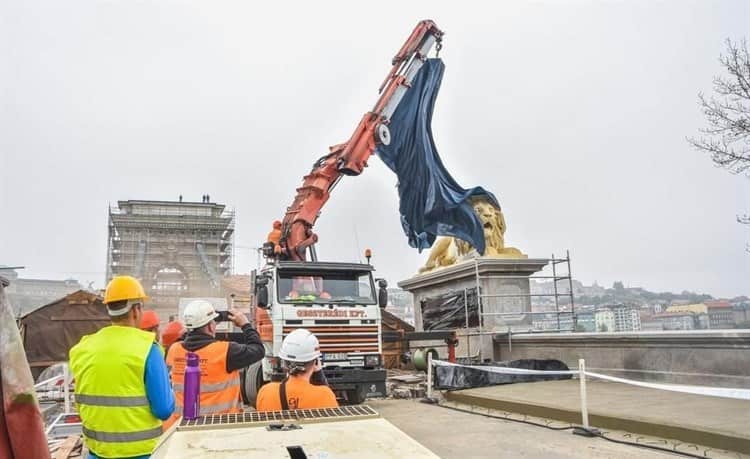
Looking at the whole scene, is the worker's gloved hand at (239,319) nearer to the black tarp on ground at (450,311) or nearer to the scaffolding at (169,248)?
the black tarp on ground at (450,311)

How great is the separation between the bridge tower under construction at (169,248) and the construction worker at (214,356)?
45.1m

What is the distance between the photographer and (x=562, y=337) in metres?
11.5

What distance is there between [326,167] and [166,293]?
40160mm

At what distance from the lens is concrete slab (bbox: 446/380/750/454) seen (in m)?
5.92

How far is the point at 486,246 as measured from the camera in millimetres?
13867

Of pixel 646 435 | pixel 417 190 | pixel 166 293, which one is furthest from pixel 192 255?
pixel 646 435

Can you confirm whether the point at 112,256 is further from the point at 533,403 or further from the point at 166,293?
the point at 533,403

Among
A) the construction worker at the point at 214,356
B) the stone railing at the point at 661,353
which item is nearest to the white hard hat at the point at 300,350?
the construction worker at the point at 214,356

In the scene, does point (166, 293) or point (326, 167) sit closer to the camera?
point (326, 167)

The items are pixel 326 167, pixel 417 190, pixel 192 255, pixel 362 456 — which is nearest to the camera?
pixel 362 456

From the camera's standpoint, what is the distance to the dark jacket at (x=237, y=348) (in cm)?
420

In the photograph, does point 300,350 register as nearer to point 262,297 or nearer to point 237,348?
point 237,348

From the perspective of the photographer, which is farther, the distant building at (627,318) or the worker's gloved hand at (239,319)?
the distant building at (627,318)

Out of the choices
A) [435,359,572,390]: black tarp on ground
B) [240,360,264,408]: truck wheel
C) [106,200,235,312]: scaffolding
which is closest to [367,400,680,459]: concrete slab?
[435,359,572,390]: black tarp on ground
